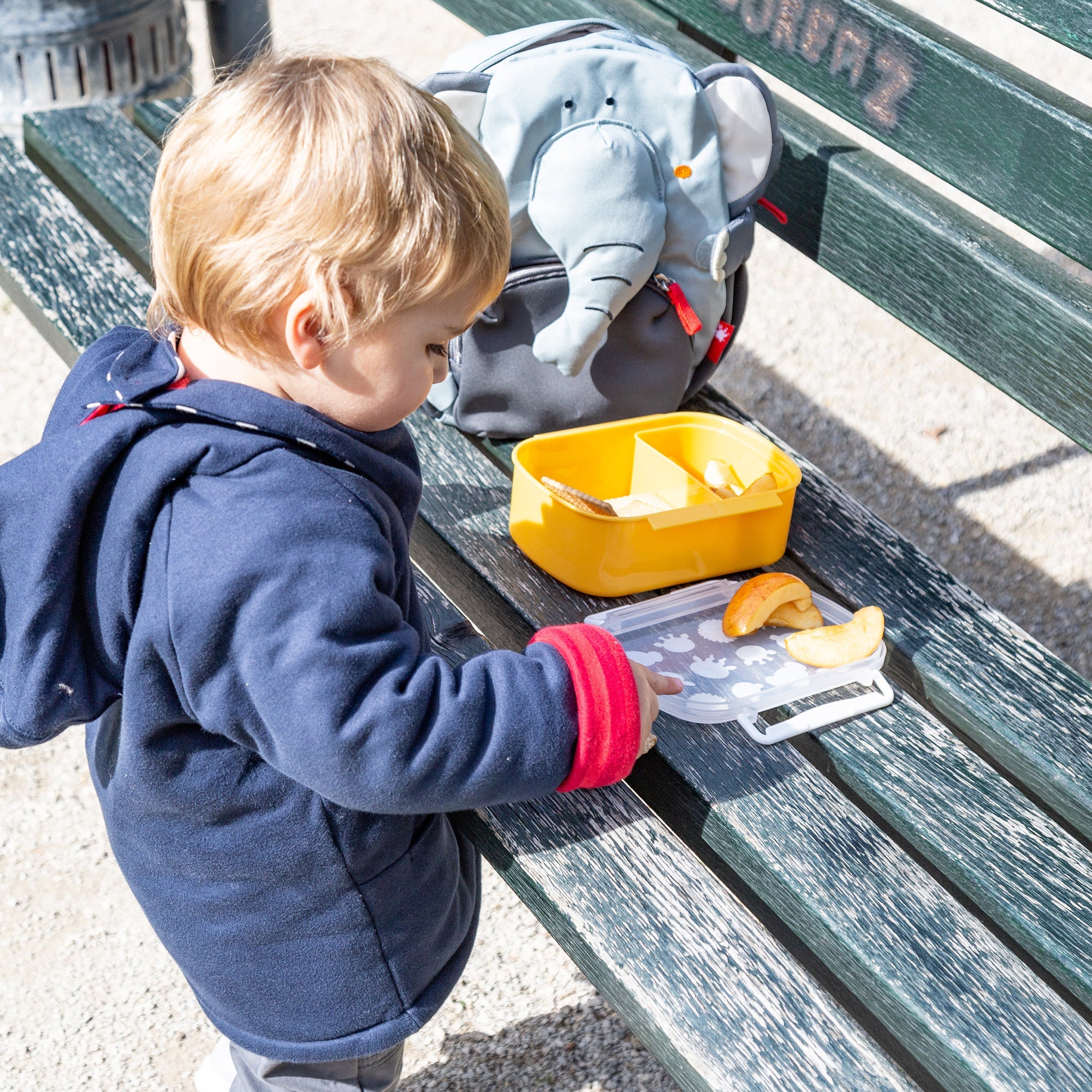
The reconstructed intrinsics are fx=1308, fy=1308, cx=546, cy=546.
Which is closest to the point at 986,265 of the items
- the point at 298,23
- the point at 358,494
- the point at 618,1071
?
the point at 358,494

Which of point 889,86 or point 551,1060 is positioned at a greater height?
point 889,86

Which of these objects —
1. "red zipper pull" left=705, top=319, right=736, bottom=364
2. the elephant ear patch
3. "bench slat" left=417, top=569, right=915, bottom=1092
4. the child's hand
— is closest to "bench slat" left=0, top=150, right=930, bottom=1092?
"bench slat" left=417, top=569, right=915, bottom=1092

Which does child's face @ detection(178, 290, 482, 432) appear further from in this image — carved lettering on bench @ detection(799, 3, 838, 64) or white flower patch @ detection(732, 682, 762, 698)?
carved lettering on bench @ detection(799, 3, 838, 64)

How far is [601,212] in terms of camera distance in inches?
69.4

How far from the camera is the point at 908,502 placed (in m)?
3.15

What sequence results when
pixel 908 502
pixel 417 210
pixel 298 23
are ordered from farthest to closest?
pixel 298 23 < pixel 908 502 < pixel 417 210

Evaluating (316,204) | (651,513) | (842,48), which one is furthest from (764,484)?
(316,204)

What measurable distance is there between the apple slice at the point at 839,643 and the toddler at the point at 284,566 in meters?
0.30

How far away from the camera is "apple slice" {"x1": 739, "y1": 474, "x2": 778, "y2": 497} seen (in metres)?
1.74

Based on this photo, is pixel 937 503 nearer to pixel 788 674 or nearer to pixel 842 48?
pixel 842 48

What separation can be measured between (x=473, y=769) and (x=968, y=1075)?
540 mm

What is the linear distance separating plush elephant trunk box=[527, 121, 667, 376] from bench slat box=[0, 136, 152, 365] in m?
0.79

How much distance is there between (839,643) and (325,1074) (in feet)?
2.55

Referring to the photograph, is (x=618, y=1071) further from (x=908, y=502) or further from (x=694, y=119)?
(x=908, y=502)
